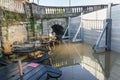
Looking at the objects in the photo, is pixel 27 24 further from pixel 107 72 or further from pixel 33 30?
pixel 107 72

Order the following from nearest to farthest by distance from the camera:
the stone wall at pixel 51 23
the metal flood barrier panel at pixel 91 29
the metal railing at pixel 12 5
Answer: the metal railing at pixel 12 5
the metal flood barrier panel at pixel 91 29
the stone wall at pixel 51 23

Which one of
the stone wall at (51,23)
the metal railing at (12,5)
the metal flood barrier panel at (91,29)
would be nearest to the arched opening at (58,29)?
the stone wall at (51,23)

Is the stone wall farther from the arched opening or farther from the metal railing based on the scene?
the metal railing

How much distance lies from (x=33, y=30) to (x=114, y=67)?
686 cm

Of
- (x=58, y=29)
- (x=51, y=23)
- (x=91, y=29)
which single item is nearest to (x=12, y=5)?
(x=91, y=29)

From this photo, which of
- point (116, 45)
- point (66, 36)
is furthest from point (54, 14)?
point (116, 45)

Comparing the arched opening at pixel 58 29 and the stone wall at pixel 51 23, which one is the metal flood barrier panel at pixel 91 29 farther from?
the arched opening at pixel 58 29

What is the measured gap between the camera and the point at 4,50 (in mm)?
6293

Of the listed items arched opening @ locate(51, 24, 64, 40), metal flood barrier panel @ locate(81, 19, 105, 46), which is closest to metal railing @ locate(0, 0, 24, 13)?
metal flood barrier panel @ locate(81, 19, 105, 46)

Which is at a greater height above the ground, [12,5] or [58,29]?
[12,5]

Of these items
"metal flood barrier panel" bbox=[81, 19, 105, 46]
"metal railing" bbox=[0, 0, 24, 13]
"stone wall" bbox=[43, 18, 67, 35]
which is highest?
"metal railing" bbox=[0, 0, 24, 13]

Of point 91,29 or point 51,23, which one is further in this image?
point 51,23

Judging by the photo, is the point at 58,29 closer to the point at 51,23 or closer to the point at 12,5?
the point at 51,23

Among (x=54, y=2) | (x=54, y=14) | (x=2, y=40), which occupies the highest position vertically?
(x=54, y=2)
